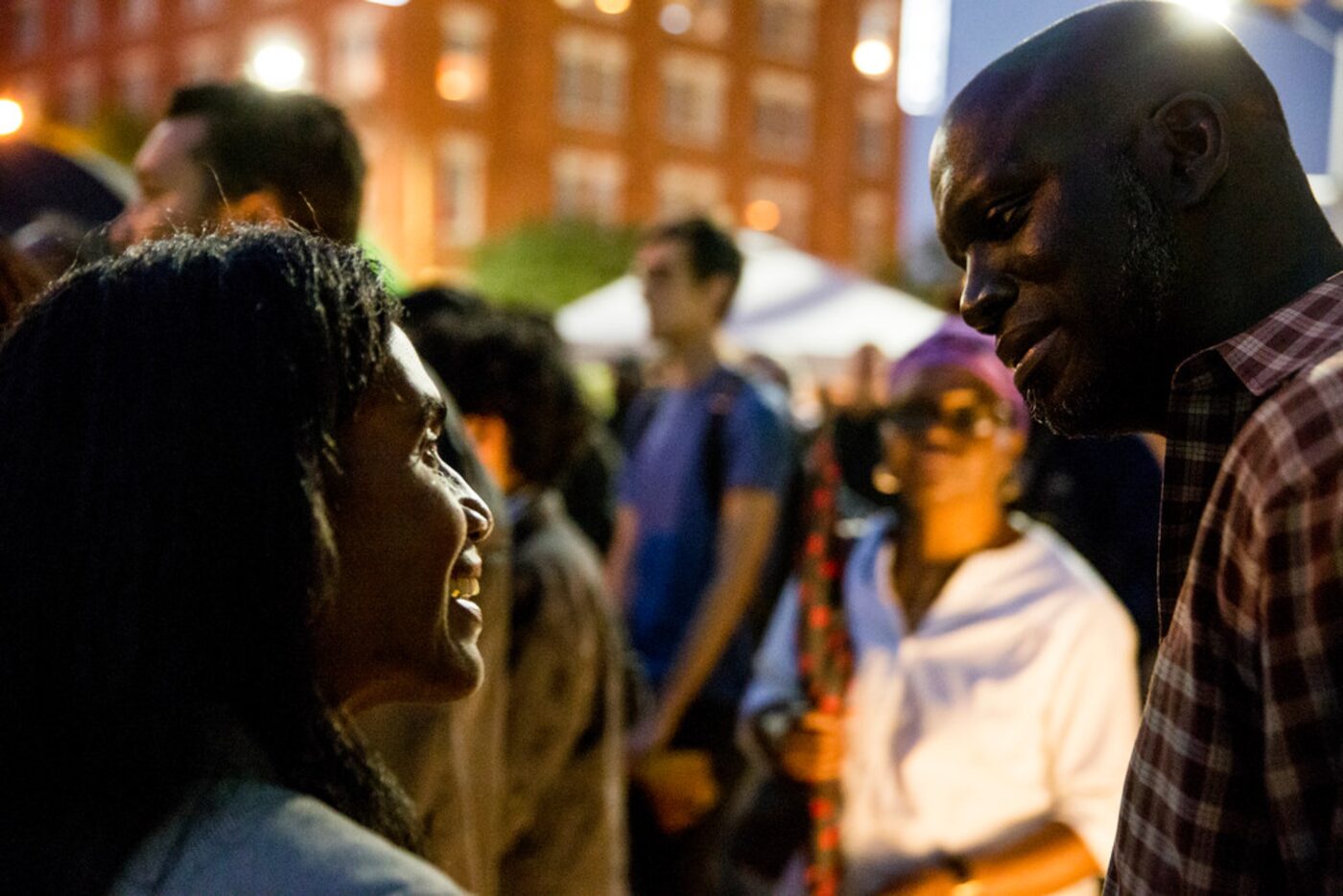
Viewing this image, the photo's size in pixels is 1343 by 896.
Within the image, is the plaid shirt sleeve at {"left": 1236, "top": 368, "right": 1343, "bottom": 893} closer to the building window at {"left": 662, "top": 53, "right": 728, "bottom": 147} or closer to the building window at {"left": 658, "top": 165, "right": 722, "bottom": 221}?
the building window at {"left": 658, "top": 165, "right": 722, "bottom": 221}

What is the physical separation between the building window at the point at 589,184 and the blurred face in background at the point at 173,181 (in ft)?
130

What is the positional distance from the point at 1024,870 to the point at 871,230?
49024 mm

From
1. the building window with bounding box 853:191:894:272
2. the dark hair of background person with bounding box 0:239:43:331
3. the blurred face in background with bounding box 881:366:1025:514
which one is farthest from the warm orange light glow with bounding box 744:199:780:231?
the dark hair of background person with bounding box 0:239:43:331

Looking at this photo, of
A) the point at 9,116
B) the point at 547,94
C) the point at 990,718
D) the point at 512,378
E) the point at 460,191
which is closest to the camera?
the point at 990,718

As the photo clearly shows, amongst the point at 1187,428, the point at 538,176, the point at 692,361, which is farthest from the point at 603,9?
the point at 1187,428

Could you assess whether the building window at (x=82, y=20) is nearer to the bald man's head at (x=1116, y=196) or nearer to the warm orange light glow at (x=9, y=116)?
the warm orange light glow at (x=9, y=116)

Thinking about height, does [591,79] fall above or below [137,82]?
above

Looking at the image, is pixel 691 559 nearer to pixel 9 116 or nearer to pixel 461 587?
pixel 461 587

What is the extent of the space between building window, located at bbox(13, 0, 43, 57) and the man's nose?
183 feet

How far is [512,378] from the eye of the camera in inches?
125

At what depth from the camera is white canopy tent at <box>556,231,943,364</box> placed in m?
11.0

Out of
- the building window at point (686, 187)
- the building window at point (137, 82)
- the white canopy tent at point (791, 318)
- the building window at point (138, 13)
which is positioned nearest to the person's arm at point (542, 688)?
the white canopy tent at point (791, 318)

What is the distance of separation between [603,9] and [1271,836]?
4413 centimetres

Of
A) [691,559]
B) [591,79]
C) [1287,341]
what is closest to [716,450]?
[691,559]
